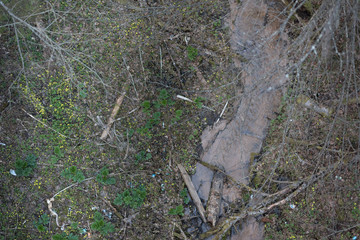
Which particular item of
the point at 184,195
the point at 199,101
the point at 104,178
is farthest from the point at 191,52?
the point at 104,178

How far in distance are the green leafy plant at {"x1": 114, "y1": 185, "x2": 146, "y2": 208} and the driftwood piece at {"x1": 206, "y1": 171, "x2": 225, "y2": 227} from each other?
1.06 meters

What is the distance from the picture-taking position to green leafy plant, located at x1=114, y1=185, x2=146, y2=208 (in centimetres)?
465

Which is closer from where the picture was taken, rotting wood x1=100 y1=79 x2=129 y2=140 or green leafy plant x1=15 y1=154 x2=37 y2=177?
green leafy plant x1=15 y1=154 x2=37 y2=177

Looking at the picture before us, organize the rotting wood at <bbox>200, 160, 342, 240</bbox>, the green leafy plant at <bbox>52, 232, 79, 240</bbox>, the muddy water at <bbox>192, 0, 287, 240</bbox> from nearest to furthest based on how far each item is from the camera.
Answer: the green leafy plant at <bbox>52, 232, 79, 240</bbox>
the rotting wood at <bbox>200, 160, 342, 240</bbox>
the muddy water at <bbox>192, 0, 287, 240</bbox>

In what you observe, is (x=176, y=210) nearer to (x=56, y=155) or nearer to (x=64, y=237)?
(x=64, y=237)

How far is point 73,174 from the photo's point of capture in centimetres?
466

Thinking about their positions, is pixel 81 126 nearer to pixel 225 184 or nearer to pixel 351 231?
pixel 225 184

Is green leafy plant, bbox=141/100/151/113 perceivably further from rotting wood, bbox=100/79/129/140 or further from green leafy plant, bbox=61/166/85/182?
green leafy plant, bbox=61/166/85/182

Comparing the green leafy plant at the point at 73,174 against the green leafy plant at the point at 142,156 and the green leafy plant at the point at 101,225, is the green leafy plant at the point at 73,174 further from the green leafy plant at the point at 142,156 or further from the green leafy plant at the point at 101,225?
the green leafy plant at the point at 142,156

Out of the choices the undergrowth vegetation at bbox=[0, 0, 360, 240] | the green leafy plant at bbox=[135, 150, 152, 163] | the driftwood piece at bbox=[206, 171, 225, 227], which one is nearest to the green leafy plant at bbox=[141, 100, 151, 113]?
A: the undergrowth vegetation at bbox=[0, 0, 360, 240]

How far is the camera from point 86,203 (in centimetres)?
466

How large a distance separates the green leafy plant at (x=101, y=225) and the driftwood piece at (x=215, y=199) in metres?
1.53

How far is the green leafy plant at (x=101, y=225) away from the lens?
4.61 meters

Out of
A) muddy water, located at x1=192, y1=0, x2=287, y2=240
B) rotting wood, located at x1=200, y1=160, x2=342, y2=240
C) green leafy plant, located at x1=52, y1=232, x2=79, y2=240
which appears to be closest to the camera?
green leafy plant, located at x1=52, y1=232, x2=79, y2=240
